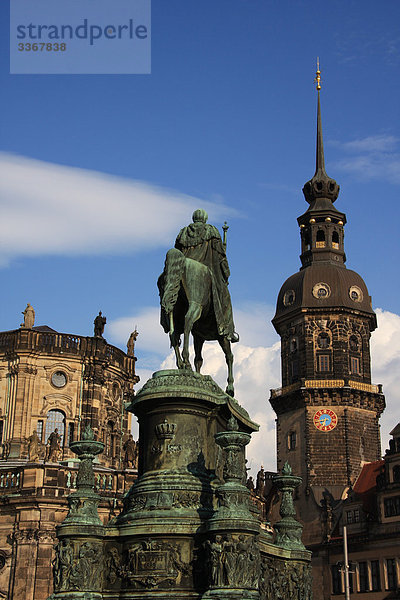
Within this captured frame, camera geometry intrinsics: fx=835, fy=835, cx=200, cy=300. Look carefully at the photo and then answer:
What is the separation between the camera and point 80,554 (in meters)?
11.1

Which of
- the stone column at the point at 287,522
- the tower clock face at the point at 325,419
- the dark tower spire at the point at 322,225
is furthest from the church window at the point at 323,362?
the stone column at the point at 287,522

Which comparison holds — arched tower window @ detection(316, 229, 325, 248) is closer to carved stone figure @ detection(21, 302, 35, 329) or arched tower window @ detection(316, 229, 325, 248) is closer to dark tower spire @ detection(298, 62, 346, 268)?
dark tower spire @ detection(298, 62, 346, 268)

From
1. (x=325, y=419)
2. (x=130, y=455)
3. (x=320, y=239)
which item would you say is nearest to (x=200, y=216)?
(x=130, y=455)

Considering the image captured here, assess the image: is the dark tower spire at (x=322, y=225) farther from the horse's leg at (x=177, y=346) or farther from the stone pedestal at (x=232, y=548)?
the stone pedestal at (x=232, y=548)

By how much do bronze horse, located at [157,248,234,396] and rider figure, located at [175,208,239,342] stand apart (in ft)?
0.73

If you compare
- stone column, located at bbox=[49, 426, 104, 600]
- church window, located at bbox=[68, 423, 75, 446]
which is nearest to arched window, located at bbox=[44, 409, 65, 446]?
church window, located at bbox=[68, 423, 75, 446]

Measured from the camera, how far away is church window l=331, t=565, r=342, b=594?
2415 inches

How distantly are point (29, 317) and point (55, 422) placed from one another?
7.39 m

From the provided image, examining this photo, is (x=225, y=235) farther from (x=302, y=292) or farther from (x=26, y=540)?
(x=302, y=292)

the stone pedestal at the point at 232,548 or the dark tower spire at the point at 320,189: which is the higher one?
the dark tower spire at the point at 320,189

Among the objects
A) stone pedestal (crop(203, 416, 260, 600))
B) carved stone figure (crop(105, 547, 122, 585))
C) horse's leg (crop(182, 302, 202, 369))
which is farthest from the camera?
horse's leg (crop(182, 302, 202, 369))

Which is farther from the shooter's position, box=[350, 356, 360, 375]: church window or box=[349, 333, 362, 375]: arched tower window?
box=[349, 333, 362, 375]: arched tower window

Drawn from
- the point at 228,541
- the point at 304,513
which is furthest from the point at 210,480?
the point at 304,513

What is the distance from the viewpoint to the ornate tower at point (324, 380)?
68.2 m
